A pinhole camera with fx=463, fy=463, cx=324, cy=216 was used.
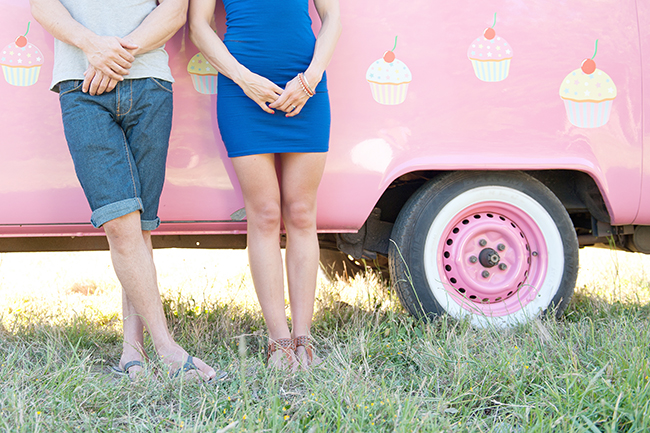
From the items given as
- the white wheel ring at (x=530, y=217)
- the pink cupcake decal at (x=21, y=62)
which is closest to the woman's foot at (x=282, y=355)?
the white wheel ring at (x=530, y=217)

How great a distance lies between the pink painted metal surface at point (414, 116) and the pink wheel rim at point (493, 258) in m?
0.29

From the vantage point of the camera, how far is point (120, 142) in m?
1.71

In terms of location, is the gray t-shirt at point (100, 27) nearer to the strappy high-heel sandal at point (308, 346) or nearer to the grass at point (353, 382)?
the grass at point (353, 382)

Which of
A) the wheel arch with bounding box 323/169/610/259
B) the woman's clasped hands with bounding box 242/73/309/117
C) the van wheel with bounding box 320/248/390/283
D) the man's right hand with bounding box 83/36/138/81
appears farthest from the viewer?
the van wheel with bounding box 320/248/390/283

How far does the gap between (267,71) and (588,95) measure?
4.89 ft

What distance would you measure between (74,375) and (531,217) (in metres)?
2.05

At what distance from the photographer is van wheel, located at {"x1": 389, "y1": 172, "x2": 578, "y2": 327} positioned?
2178mm

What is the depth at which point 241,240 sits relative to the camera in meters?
2.35

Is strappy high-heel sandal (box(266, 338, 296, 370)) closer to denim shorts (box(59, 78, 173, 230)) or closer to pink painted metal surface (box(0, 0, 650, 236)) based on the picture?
pink painted metal surface (box(0, 0, 650, 236))

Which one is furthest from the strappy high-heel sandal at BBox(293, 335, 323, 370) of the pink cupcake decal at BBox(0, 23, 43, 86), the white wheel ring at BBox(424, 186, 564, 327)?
the pink cupcake decal at BBox(0, 23, 43, 86)

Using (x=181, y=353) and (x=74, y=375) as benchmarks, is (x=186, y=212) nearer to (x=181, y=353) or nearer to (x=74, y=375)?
(x=181, y=353)

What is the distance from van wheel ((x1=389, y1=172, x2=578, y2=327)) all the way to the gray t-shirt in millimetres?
1306

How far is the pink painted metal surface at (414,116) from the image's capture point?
6.26ft

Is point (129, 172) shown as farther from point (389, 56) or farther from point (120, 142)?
point (389, 56)
